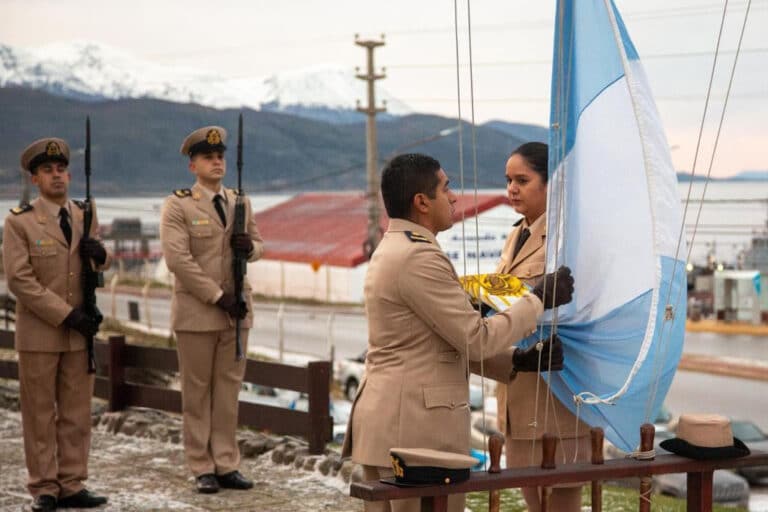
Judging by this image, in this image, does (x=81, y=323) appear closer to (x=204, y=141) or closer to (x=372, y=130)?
(x=204, y=141)

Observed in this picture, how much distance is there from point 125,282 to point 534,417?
58789 mm

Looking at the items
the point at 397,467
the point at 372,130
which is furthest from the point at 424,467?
the point at 372,130

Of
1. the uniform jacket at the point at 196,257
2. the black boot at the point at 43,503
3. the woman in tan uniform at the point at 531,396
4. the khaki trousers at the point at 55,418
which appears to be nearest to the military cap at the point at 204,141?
the uniform jacket at the point at 196,257

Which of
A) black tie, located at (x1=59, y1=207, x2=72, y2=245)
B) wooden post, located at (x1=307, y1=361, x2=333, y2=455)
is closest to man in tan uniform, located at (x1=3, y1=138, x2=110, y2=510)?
black tie, located at (x1=59, y1=207, x2=72, y2=245)

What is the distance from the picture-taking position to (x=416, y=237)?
11.8ft

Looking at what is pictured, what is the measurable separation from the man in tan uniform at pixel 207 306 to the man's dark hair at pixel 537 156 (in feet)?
8.07

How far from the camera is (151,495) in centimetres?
639

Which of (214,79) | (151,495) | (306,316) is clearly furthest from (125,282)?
(214,79)

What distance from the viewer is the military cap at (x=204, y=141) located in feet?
20.3

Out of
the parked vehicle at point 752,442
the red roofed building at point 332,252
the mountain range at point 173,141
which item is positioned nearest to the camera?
the parked vehicle at point 752,442

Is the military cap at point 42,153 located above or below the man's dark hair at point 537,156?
above

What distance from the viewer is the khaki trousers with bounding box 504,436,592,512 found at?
399 centimetres

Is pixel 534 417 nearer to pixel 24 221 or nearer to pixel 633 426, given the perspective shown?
pixel 633 426

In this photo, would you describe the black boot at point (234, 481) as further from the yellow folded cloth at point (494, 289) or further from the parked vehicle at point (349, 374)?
the parked vehicle at point (349, 374)
